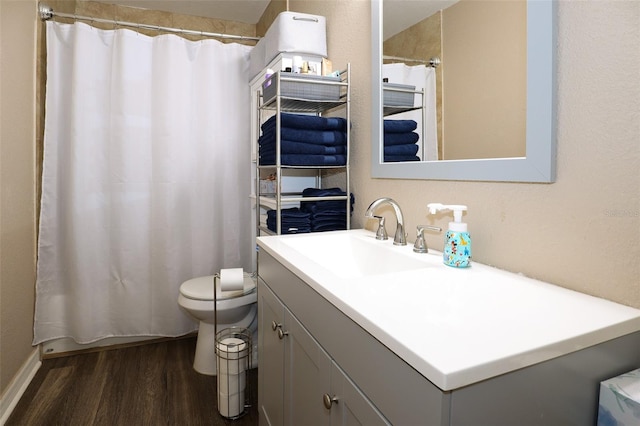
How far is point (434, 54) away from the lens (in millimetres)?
1245

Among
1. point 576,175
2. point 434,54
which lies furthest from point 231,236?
point 576,175

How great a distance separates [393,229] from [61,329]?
218 cm

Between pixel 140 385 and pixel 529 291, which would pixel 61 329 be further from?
pixel 529 291

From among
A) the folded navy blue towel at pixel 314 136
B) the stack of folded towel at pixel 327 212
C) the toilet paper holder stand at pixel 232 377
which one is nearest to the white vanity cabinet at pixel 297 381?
the toilet paper holder stand at pixel 232 377

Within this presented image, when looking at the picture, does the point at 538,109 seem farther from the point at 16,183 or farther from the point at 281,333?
the point at 16,183

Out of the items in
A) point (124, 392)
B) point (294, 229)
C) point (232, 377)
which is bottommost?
point (124, 392)

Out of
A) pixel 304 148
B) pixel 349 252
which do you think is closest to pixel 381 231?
pixel 349 252

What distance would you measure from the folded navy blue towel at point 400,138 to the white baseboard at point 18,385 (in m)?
2.08

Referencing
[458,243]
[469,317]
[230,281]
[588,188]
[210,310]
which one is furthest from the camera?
[210,310]

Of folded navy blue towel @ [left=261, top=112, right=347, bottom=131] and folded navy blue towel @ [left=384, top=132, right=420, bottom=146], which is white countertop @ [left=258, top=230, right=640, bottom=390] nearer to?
folded navy blue towel @ [left=384, top=132, right=420, bottom=146]

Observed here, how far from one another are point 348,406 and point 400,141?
0.98m

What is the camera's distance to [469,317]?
692 mm

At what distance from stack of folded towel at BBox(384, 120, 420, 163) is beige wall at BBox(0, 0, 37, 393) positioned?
5.79 ft

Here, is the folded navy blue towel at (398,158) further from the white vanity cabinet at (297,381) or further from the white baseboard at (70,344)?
the white baseboard at (70,344)
